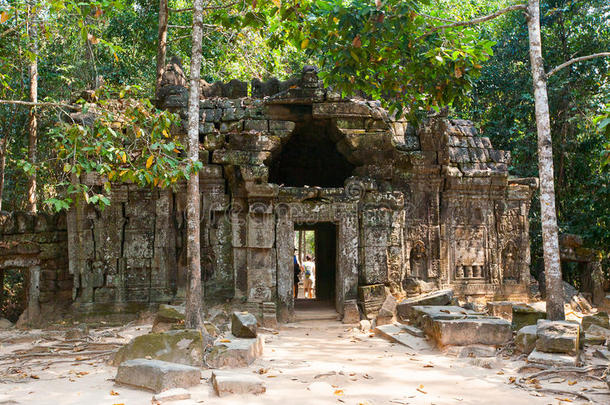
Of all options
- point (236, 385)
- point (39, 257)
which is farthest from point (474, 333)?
point (39, 257)

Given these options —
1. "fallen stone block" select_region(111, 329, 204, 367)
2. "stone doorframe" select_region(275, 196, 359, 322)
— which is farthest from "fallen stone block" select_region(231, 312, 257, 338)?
"stone doorframe" select_region(275, 196, 359, 322)

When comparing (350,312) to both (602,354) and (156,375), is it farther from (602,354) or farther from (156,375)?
(156,375)

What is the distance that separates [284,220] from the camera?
10180mm

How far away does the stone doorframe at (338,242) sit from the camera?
10.1 meters

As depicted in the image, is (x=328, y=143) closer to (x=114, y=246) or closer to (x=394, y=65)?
(x=394, y=65)

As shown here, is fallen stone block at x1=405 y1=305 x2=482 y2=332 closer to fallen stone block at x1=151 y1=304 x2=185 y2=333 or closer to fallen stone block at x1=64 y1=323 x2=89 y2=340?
fallen stone block at x1=151 y1=304 x2=185 y2=333

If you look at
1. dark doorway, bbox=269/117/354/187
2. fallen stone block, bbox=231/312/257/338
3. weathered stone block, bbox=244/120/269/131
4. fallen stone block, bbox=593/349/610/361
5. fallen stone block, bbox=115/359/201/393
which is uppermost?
weathered stone block, bbox=244/120/269/131

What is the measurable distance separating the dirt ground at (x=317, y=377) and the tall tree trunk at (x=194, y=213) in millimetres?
1174

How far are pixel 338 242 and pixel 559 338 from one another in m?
4.72

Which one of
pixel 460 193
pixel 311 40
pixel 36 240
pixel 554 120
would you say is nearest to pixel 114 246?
pixel 36 240

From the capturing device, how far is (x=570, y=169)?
607 inches

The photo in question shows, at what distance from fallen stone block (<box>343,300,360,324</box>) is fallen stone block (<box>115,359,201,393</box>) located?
4727mm

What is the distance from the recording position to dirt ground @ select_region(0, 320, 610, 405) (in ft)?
17.3

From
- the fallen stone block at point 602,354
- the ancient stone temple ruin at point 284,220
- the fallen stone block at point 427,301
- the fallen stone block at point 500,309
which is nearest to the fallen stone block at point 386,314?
the fallen stone block at point 427,301
